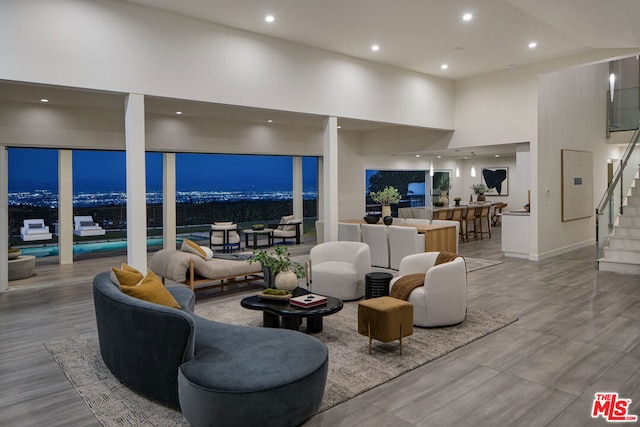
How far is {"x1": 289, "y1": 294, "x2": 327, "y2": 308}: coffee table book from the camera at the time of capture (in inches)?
169

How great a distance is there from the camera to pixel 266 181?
851 inches

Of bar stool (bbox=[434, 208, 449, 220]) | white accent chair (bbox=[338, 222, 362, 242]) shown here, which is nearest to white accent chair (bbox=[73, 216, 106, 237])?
white accent chair (bbox=[338, 222, 362, 242])

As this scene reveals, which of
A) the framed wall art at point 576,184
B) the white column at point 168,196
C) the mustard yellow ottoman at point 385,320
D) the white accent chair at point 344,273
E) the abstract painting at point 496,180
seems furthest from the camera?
the abstract painting at point 496,180

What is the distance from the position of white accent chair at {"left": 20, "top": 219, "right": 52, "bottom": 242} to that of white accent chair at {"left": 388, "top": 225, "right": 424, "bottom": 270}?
8.26m

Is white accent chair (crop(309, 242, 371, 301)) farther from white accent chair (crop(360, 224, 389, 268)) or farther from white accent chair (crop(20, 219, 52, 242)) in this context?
white accent chair (crop(20, 219, 52, 242))

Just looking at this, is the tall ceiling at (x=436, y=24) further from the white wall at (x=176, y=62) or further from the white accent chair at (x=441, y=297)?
the white accent chair at (x=441, y=297)

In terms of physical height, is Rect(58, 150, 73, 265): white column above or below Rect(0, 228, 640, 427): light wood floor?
above

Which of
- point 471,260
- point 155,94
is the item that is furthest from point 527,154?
point 155,94

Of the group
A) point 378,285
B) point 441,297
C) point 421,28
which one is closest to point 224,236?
point 378,285

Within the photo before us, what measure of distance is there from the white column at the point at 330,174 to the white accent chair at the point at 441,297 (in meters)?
3.40

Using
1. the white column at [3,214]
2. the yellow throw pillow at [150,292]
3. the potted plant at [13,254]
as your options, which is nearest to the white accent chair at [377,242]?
the yellow throw pillow at [150,292]

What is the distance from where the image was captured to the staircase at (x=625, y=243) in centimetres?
767

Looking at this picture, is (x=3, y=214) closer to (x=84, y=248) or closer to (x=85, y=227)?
(x=85, y=227)

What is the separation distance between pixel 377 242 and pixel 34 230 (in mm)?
8361
